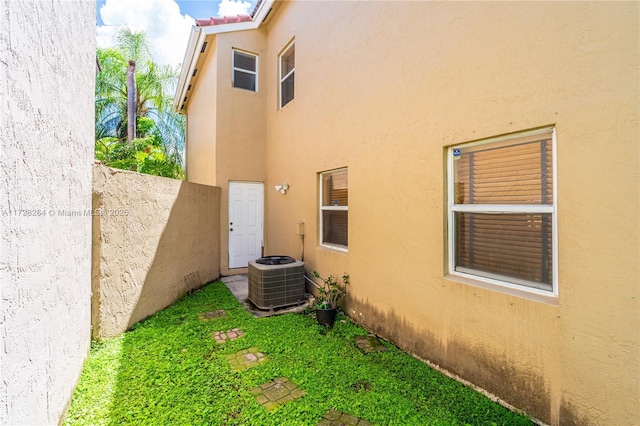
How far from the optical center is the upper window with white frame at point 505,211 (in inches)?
105

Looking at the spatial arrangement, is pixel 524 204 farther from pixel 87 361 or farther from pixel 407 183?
pixel 87 361

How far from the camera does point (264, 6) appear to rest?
8.09m

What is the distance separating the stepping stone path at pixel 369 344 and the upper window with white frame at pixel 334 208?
5.59 feet

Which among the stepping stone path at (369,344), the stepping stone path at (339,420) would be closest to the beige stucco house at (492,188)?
the stepping stone path at (369,344)

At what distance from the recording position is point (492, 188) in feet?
10.2

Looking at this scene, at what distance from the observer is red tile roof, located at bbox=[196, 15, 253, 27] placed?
Answer: 26.2 ft

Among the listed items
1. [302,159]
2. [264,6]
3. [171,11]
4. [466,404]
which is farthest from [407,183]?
[171,11]

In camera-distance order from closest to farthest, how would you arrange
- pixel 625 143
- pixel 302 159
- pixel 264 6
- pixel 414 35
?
pixel 625 143 < pixel 414 35 < pixel 302 159 < pixel 264 6

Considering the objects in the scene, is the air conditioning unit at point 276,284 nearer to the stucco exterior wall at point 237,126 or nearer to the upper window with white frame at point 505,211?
the stucco exterior wall at point 237,126

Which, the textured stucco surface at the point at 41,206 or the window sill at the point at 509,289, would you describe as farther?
the window sill at the point at 509,289

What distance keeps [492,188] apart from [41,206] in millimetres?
4132

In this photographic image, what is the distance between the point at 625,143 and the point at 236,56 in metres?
9.19

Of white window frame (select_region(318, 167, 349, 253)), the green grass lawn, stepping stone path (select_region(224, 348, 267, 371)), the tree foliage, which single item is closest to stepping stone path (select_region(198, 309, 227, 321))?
the green grass lawn

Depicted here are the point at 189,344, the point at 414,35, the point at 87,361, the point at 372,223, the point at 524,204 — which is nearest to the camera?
the point at 524,204
